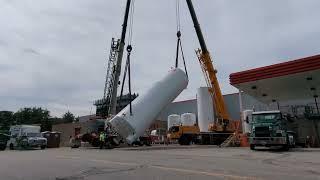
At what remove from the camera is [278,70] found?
27.3 meters

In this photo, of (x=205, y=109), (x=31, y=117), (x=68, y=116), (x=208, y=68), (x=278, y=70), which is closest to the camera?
(x=278, y=70)

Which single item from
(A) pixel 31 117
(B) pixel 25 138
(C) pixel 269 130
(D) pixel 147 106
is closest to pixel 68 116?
(A) pixel 31 117

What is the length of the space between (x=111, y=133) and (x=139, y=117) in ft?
9.28

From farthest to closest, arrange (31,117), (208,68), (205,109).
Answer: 1. (31,117)
2. (205,109)
3. (208,68)

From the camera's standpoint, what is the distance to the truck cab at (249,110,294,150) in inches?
839

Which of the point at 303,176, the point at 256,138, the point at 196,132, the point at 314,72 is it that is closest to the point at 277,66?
the point at 314,72

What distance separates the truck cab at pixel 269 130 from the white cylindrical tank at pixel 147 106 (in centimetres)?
1002

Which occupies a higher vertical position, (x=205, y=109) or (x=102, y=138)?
(x=205, y=109)

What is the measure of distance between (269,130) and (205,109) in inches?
728

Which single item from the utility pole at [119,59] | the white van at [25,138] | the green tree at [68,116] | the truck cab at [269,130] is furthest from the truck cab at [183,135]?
the green tree at [68,116]

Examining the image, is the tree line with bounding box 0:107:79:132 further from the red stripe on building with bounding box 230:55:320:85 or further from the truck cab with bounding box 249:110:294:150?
the truck cab with bounding box 249:110:294:150

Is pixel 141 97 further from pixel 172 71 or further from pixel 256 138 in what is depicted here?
pixel 256 138

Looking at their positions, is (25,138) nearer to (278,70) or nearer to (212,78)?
(212,78)

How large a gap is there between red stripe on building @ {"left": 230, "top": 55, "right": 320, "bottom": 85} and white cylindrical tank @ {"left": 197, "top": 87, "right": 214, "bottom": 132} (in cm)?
968
